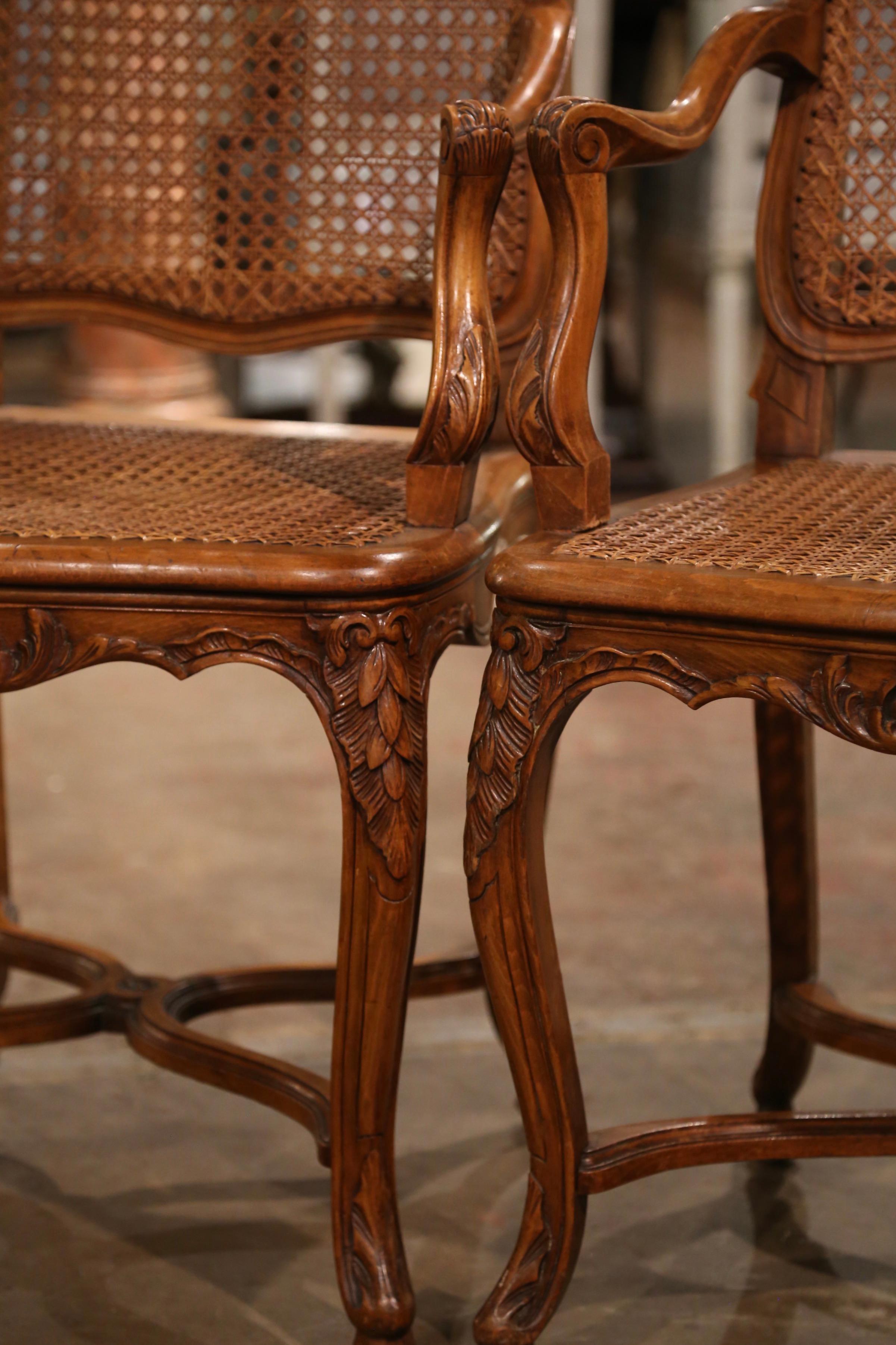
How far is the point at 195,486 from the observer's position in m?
1.07

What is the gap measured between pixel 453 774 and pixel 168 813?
428mm

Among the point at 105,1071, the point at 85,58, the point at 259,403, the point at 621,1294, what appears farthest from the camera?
the point at 259,403

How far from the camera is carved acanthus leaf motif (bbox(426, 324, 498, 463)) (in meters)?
0.98

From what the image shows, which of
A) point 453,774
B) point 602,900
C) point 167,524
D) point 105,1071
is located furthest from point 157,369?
point 167,524

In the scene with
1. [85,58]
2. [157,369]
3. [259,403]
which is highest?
[85,58]

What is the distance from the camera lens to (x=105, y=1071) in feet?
4.94

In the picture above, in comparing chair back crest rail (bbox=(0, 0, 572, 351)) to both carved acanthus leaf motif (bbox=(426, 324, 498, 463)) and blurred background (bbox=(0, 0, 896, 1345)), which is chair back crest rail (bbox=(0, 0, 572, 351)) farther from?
blurred background (bbox=(0, 0, 896, 1345))

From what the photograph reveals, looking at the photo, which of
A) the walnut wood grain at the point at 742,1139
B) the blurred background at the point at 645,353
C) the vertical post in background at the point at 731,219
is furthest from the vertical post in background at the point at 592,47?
the walnut wood grain at the point at 742,1139

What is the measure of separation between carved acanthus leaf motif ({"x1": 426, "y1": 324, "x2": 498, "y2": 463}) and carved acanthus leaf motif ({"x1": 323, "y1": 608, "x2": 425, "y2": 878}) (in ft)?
0.39

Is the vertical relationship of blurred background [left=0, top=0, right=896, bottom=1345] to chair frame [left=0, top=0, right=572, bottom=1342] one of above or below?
below

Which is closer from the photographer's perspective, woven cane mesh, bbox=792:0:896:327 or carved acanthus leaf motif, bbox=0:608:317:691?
carved acanthus leaf motif, bbox=0:608:317:691

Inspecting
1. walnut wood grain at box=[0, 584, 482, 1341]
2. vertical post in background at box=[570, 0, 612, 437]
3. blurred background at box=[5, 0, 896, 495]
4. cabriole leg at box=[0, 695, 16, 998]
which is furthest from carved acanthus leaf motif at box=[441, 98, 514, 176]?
vertical post in background at box=[570, 0, 612, 437]

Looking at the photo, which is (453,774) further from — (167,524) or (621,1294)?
(167,524)

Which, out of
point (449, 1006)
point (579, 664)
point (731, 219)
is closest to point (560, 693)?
point (579, 664)
